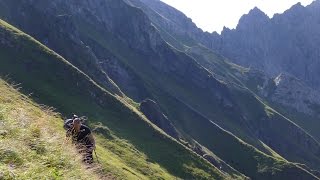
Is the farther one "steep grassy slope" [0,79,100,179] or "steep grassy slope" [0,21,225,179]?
"steep grassy slope" [0,21,225,179]

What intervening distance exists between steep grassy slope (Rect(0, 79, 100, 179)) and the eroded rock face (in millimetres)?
168432

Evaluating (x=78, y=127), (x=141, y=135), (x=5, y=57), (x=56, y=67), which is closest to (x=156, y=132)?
(x=141, y=135)

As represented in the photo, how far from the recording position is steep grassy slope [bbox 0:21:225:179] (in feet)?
437

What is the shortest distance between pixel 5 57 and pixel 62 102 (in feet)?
92.8

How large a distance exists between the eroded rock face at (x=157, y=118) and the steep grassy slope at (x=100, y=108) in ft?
73.5

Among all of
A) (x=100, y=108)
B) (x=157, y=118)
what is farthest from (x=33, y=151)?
(x=157, y=118)

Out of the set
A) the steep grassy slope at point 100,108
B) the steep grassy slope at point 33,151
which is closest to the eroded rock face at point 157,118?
the steep grassy slope at point 100,108

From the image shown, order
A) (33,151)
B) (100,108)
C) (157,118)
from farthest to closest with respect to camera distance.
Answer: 1. (157,118)
2. (100,108)
3. (33,151)

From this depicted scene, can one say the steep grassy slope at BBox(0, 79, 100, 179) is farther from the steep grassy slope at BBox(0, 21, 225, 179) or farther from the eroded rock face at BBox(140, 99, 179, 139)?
the eroded rock face at BBox(140, 99, 179, 139)

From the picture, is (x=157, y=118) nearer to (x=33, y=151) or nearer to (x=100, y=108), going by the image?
(x=100, y=108)

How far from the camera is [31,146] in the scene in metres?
12.8

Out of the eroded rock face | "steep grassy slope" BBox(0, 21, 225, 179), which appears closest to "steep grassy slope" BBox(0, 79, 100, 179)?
"steep grassy slope" BBox(0, 21, 225, 179)

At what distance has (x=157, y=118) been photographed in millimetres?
187500

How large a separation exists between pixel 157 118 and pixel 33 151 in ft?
576
